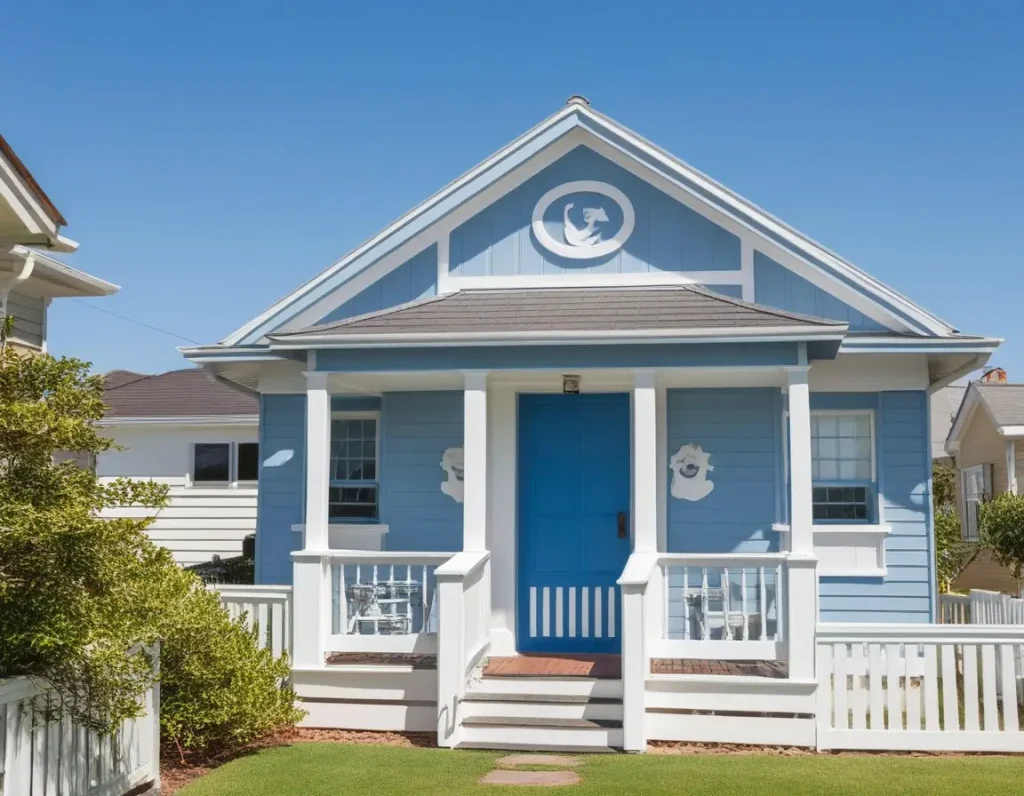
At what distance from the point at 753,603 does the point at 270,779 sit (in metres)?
5.00

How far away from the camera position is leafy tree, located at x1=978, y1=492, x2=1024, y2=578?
16125 mm

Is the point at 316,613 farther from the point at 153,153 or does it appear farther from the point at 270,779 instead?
the point at 153,153

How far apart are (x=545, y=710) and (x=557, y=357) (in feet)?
9.54

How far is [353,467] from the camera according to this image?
1227 centimetres

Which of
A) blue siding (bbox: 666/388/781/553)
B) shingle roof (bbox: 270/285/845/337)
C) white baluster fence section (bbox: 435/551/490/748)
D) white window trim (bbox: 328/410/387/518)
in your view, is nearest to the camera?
white baluster fence section (bbox: 435/551/490/748)

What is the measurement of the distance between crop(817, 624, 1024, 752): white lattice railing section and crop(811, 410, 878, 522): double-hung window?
2671 millimetres

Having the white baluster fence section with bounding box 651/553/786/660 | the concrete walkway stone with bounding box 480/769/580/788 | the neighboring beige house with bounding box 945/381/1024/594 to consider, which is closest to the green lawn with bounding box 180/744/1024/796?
the concrete walkway stone with bounding box 480/769/580/788

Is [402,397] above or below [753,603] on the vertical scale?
above

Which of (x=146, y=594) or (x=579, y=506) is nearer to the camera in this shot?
(x=146, y=594)

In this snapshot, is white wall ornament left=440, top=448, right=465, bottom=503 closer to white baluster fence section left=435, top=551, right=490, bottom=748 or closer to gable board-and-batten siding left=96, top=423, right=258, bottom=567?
white baluster fence section left=435, top=551, right=490, bottom=748

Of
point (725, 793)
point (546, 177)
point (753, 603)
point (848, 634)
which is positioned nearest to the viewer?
point (725, 793)

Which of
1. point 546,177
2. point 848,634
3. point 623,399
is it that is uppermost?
point 546,177

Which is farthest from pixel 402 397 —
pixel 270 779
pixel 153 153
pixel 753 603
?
pixel 153 153

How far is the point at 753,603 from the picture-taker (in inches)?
432
